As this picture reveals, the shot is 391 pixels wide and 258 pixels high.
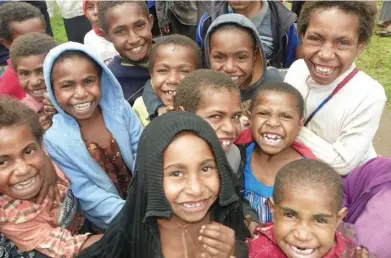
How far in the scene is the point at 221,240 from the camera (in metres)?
1.79

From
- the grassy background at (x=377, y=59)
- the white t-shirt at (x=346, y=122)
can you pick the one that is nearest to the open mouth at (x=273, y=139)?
the white t-shirt at (x=346, y=122)

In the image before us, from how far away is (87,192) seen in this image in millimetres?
2361

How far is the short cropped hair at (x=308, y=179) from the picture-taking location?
72.3 inches

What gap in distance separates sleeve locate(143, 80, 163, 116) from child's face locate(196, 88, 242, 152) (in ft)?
1.94

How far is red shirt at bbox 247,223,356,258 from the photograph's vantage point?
73.0 inches

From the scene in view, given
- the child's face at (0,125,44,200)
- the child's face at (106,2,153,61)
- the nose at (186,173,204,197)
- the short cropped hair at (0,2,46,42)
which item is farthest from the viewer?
the short cropped hair at (0,2,46,42)

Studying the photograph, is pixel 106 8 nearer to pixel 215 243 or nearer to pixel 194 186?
pixel 194 186

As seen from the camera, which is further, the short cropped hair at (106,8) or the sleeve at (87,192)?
the short cropped hair at (106,8)

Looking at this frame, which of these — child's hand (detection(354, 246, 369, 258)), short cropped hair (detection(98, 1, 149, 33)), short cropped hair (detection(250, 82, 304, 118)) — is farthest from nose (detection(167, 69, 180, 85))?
child's hand (detection(354, 246, 369, 258))

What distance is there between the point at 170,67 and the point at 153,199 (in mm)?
1190

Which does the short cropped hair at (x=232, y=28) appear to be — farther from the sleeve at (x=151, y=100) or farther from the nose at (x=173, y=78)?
the sleeve at (x=151, y=100)

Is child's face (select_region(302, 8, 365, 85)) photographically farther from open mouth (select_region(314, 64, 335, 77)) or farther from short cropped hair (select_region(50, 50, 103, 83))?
short cropped hair (select_region(50, 50, 103, 83))

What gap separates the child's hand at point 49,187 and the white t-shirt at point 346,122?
1.42 m

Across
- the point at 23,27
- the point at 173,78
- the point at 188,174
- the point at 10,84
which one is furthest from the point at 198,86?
the point at 23,27
